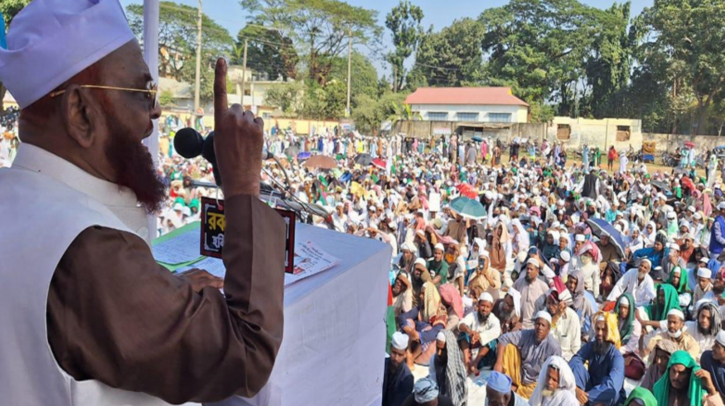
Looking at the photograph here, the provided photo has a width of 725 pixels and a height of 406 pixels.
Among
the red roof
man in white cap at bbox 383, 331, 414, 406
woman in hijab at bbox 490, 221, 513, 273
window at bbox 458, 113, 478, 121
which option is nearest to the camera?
man in white cap at bbox 383, 331, 414, 406

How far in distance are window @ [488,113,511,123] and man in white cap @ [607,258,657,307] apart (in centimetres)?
2605

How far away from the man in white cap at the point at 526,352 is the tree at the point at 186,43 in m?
28.1

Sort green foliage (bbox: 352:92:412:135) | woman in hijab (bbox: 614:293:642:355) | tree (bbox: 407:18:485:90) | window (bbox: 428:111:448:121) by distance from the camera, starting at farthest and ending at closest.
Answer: tree (bbox: 407:18:485:90) → window (bbox: 428:111:448:121) → green foliage (bbox: 352:92:412:135) → woman in hijab (bbox: 614:293:642:355)

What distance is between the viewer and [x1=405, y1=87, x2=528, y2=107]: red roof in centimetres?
3186

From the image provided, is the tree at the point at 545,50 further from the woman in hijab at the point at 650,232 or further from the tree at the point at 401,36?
the woman in hijab at the point at 650,232

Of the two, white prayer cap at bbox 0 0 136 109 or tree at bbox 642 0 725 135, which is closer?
white prayer cap at bbox 0 0 136 109

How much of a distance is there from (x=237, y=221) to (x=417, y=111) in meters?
33.2

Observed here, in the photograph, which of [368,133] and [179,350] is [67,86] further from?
[368,133]

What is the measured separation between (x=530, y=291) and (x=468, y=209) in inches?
120

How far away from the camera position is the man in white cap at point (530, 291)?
5.45 metres

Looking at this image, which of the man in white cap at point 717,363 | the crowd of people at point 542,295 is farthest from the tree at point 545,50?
the man in white cap at point 717,363

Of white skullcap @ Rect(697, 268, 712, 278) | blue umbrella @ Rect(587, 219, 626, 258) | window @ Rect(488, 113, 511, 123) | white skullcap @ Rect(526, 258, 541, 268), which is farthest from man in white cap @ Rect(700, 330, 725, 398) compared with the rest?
window @ Rect(488, 113, 511, 123)

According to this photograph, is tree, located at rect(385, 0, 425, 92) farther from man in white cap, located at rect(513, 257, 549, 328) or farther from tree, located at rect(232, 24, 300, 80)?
man in white cap, located at rect(513, 257, 549, 328)

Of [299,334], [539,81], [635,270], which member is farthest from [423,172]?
[539,81]
